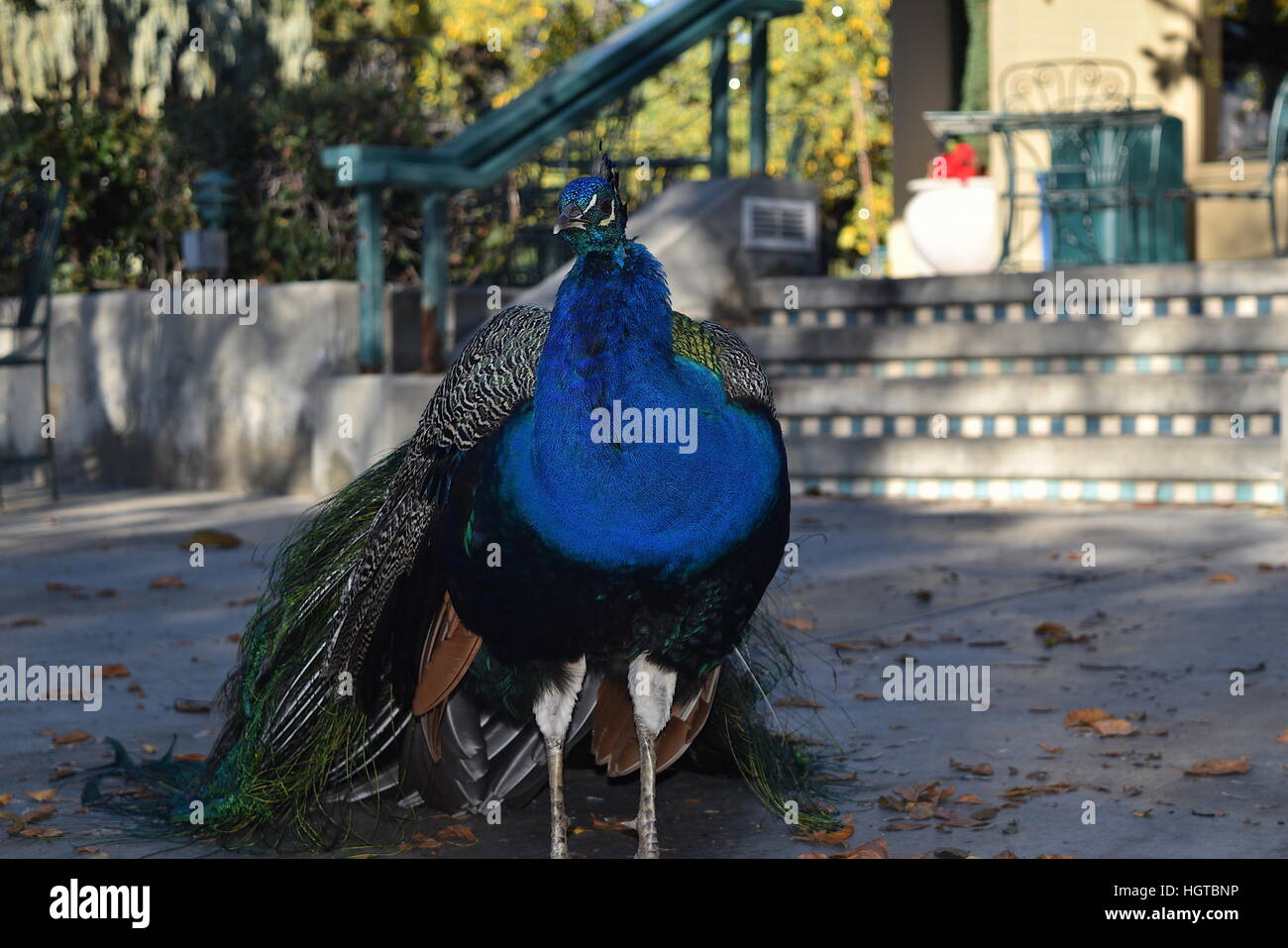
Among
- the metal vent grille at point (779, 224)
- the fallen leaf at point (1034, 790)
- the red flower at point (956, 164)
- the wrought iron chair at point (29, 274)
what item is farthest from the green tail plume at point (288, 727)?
the red flower at point (956, 164)

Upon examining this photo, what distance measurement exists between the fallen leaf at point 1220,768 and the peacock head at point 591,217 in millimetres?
1987

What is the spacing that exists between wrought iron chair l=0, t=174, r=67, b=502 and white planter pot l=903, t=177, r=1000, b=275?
5176 mm

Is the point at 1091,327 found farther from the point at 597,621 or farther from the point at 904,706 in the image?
the point at 597,621

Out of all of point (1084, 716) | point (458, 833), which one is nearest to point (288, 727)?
point (458, 833)

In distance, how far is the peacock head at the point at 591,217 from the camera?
10.2ft

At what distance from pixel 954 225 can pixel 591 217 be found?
7.88m

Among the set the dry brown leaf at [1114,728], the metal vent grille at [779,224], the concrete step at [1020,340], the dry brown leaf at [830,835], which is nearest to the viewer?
the dry brown leaf at [830,835]

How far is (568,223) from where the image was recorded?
3092 millimetres

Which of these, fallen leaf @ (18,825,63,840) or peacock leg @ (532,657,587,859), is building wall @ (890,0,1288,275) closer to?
peacock leg @ (532,657,587,859)

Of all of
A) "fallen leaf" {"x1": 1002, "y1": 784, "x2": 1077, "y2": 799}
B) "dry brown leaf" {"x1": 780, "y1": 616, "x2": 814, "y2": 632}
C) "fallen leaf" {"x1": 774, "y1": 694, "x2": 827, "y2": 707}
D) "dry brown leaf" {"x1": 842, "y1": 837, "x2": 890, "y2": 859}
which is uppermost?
"dry brown leaf" {"x1": 780, "y1": 616, "x2": 814, "y2": 632}

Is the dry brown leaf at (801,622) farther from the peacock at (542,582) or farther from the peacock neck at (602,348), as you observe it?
the peacock neck at (602,348)

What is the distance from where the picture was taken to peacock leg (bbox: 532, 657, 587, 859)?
344 cm

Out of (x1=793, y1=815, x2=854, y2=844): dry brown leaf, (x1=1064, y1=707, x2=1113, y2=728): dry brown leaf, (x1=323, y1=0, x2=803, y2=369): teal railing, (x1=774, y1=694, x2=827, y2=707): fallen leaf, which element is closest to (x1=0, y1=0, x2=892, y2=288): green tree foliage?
(x1=323, y1=0, x2=803, y2=369): teal railing

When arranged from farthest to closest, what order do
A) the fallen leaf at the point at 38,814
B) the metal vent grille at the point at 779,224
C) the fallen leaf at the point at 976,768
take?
the metal vent grille at the point at 779,224, the fallen leaf at the point at 976,768, the fallen leaf at the point at 38,814
